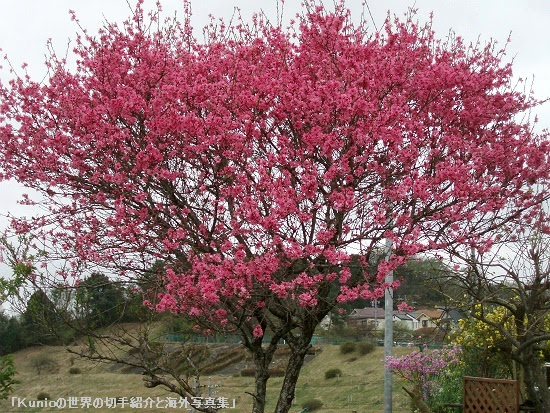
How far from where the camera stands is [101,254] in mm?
8219

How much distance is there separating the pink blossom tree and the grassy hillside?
440 inches

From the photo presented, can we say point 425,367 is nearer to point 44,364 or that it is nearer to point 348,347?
point 348,347

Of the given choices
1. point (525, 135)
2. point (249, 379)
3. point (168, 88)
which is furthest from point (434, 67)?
point (249, 379)

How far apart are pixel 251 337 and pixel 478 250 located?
3.23 meters

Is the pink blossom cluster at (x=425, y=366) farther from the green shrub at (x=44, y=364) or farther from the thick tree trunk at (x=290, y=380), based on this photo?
the green shrub at (x=44, y=364)

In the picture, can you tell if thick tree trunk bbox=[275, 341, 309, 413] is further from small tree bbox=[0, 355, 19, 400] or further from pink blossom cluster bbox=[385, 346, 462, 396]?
pink blossom cluster bbox=[385, 346, 462, 396]

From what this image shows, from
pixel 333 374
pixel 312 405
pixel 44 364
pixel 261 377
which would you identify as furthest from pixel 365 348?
pixel 261 377

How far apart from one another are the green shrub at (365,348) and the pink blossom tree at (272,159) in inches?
1116

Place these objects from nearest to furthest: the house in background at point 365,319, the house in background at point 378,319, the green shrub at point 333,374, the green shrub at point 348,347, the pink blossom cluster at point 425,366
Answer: the pink blossom cluster at point 425,366 < the green shrub at point 333,374 < the green shrub at point 348,347 < the house in background at point 365,319 < the house in background at point 378,319

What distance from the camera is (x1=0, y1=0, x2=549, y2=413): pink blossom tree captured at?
6.74m

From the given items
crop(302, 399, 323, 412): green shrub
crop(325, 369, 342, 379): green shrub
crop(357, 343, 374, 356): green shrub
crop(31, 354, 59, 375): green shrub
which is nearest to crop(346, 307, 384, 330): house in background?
crop(357, 343, 374, 356): green shrub

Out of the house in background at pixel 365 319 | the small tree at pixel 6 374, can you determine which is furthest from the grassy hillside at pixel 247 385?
the small tree at pixel 6 374

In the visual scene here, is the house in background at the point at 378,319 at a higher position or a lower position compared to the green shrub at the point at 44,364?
higher

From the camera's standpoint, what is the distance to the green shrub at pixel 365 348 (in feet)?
116
